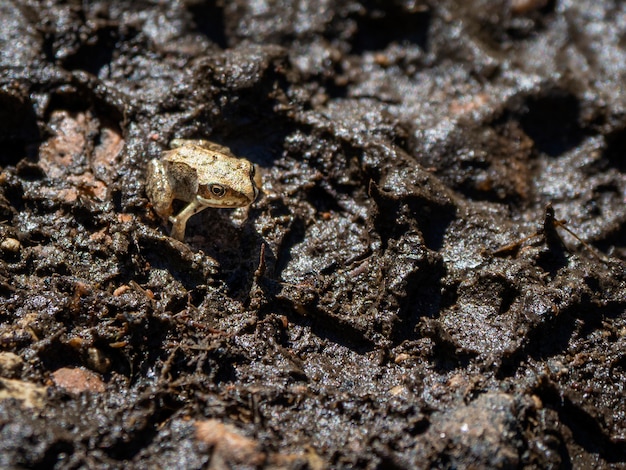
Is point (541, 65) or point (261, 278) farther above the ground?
point (541, 65)

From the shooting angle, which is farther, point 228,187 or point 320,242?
point 320,242

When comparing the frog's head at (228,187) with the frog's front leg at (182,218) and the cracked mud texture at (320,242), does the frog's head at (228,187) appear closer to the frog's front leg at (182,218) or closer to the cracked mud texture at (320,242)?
the frog's front leg at (182,218)

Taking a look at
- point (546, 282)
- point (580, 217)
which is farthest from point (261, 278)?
point (580, 217)

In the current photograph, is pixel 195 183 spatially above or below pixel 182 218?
above

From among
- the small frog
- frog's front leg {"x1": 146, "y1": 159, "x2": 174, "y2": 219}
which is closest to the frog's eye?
the small frog

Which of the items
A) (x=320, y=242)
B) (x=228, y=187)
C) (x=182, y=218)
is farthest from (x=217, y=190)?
(x=320, y=242)

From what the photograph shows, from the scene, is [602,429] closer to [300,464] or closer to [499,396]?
[499,396]

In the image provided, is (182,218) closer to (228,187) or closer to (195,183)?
(195,183)
